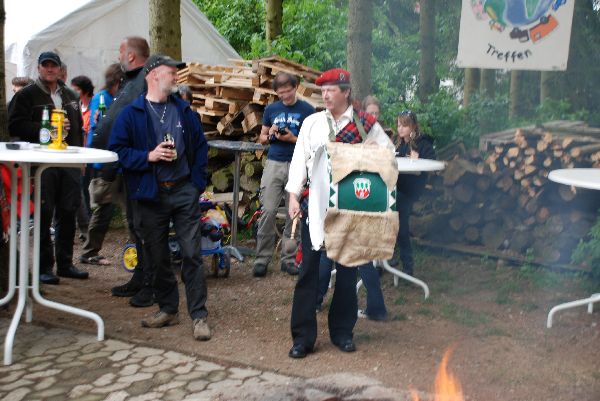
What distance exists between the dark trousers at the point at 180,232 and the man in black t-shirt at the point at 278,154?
205cm

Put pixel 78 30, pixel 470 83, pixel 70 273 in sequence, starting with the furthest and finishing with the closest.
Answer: pixel 470 83 < pixel 78 30 < pixel 70 273

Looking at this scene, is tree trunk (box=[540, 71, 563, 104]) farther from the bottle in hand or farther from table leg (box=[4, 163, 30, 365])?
table leg (box=[4, 163, 30, 365])

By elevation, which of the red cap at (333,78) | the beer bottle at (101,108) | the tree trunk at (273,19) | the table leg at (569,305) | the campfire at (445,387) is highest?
the tree trunk at (273,19)

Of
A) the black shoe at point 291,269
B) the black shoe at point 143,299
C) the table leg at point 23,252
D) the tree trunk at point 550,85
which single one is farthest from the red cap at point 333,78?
the tree trunk at point 550,85

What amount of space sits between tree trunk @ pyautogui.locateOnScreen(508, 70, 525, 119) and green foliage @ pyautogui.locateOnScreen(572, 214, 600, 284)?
3.26 m

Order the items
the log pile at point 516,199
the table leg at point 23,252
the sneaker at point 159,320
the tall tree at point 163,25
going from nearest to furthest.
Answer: the table leg at point 23,252
the sneaker at point 159,320
the log pile at point 516,199
the tall tree at point 163,25

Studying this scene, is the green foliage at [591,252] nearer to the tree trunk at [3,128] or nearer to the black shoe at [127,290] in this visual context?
the black shoe at [127,290]

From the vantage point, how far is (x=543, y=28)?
8.70 metres

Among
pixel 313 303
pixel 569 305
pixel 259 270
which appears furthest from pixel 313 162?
pixel 259 270

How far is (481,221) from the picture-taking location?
28.4 ft

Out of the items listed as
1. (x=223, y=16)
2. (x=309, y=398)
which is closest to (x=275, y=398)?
(x=309, y=398)

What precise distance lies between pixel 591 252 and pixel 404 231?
180 centimetres

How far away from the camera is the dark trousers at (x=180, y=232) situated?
19.2 feet

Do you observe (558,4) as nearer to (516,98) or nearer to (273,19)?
(516,98)
